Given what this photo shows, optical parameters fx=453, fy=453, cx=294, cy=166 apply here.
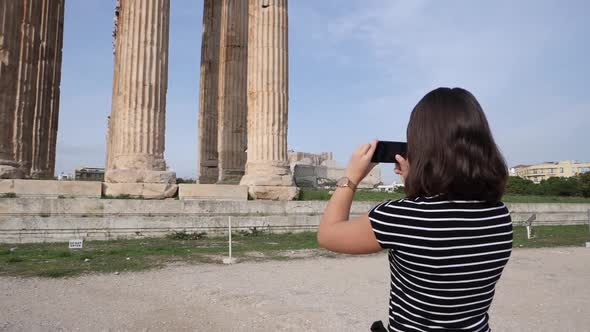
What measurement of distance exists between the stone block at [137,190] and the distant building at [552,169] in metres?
111

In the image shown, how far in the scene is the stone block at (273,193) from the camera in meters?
18.0

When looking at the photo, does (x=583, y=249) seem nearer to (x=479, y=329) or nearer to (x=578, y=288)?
(x=578, y=288)

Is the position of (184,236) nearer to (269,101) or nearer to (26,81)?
(269,101)

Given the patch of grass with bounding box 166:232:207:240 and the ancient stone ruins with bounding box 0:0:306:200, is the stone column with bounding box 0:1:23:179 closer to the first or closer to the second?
the ancient stone ruins with bounding box 0:0:306:200

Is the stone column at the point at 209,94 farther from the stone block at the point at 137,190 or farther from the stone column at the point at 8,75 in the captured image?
the stone column at the point at 8,75

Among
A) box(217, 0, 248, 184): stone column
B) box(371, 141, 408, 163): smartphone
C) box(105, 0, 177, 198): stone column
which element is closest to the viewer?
box(371, 141, 408, 163): smartphone

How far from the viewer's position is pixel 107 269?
875cm

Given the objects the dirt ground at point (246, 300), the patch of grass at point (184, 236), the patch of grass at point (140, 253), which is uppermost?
the patch of grass at point (184, 236)

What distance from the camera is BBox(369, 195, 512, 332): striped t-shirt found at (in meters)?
→ 1.66

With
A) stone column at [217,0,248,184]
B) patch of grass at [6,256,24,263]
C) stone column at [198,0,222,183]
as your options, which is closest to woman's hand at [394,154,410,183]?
patch of grass at [6,256,24,263]

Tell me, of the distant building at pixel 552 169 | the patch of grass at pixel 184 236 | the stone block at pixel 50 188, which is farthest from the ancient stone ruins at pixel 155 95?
the distant building at pixel 552 169

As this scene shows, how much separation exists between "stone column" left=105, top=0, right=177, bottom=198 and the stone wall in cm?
130

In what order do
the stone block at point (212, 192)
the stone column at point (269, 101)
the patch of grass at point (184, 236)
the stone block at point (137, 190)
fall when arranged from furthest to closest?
the stone column at point (269, 101) → the stone block at point (212, 192) → the stone block at point (137, 190) → the patch of grass at point (184, 236)

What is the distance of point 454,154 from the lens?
1.68 metres
